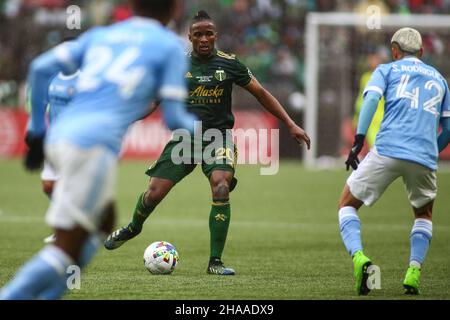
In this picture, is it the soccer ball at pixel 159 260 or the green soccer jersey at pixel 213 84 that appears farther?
the green soccer jersey at pixel 213 84

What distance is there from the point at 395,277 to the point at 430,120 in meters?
1.88

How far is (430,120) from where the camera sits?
823 centimetres

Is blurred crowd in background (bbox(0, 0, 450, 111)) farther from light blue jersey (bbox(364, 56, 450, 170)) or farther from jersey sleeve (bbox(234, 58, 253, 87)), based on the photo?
light blue jersey (bbox(364, 56, 450, 170))

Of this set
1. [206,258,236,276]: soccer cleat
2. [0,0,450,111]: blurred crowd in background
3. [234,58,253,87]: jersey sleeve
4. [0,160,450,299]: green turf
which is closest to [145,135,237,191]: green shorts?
[234,58,253,87]: jersey sleeve

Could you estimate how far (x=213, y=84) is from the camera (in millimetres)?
10008

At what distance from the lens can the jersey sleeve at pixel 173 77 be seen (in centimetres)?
586

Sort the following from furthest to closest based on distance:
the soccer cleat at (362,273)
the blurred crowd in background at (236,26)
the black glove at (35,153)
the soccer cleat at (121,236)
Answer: the blurred crowd in background at (236,26)
the soccer cleat at (121,236)
the soccer cleat at (362,273)
the black glove at (35,153)

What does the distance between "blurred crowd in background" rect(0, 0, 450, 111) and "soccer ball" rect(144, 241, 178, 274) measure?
1863 cm

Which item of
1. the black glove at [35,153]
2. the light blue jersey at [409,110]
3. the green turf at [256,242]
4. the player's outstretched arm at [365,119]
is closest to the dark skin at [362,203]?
the light blue jersey at [409,110]

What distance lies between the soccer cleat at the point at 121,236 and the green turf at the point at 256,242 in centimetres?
20

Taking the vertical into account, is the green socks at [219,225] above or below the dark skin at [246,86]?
below

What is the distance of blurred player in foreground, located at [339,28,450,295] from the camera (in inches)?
320

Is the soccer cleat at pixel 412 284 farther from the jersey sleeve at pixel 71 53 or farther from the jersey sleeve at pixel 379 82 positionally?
the jersey sleeve at pixel 71 53
